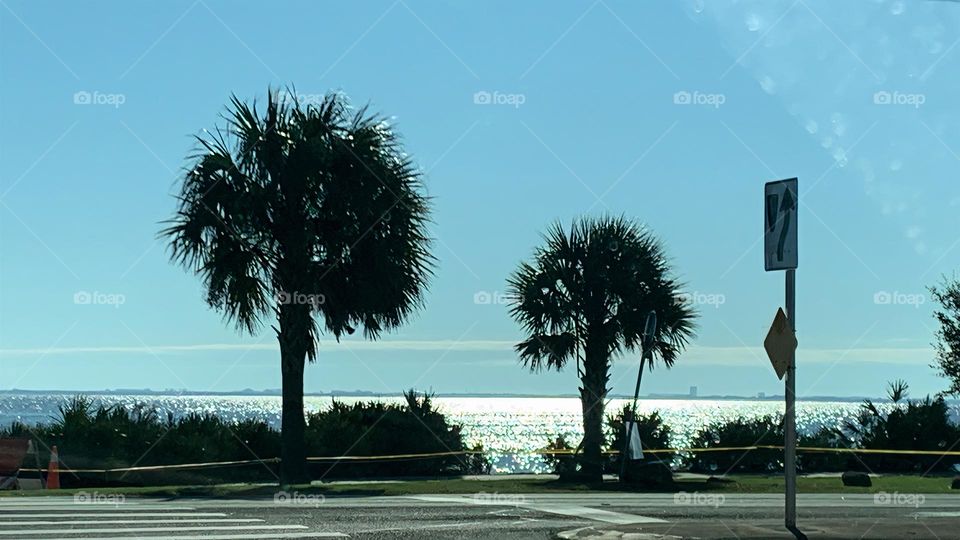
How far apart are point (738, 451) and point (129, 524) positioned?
883 inches

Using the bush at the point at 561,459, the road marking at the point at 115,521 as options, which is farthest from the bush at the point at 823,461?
the road marking at the point at 115,521

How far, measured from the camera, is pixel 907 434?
112 ft

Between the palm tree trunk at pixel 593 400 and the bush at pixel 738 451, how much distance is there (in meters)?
4.07

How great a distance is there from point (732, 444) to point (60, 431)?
56.9 feet

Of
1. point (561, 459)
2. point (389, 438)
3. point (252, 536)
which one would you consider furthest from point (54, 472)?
point (561, 459)

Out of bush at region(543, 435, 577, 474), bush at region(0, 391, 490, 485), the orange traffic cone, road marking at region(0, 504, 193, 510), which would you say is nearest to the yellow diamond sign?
road marking at region(0, 504, 193, 510)

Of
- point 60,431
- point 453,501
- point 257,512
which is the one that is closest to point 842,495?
point 453,501

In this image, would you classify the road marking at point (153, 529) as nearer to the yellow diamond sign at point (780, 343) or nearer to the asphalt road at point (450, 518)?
the asphalt road at point (450, 518)

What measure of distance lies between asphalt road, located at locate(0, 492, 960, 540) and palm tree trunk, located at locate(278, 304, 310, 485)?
249 inches

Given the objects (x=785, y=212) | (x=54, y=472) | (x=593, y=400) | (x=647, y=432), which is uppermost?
(x=785, y=212)

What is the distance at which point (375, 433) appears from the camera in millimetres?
30547

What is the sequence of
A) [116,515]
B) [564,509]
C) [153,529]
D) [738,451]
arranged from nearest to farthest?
[153,529], [116,515], [564,509], [738,451]

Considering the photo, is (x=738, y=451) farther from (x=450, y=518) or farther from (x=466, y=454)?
(x=450, y=518)

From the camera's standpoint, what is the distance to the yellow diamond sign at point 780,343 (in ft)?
43.4
